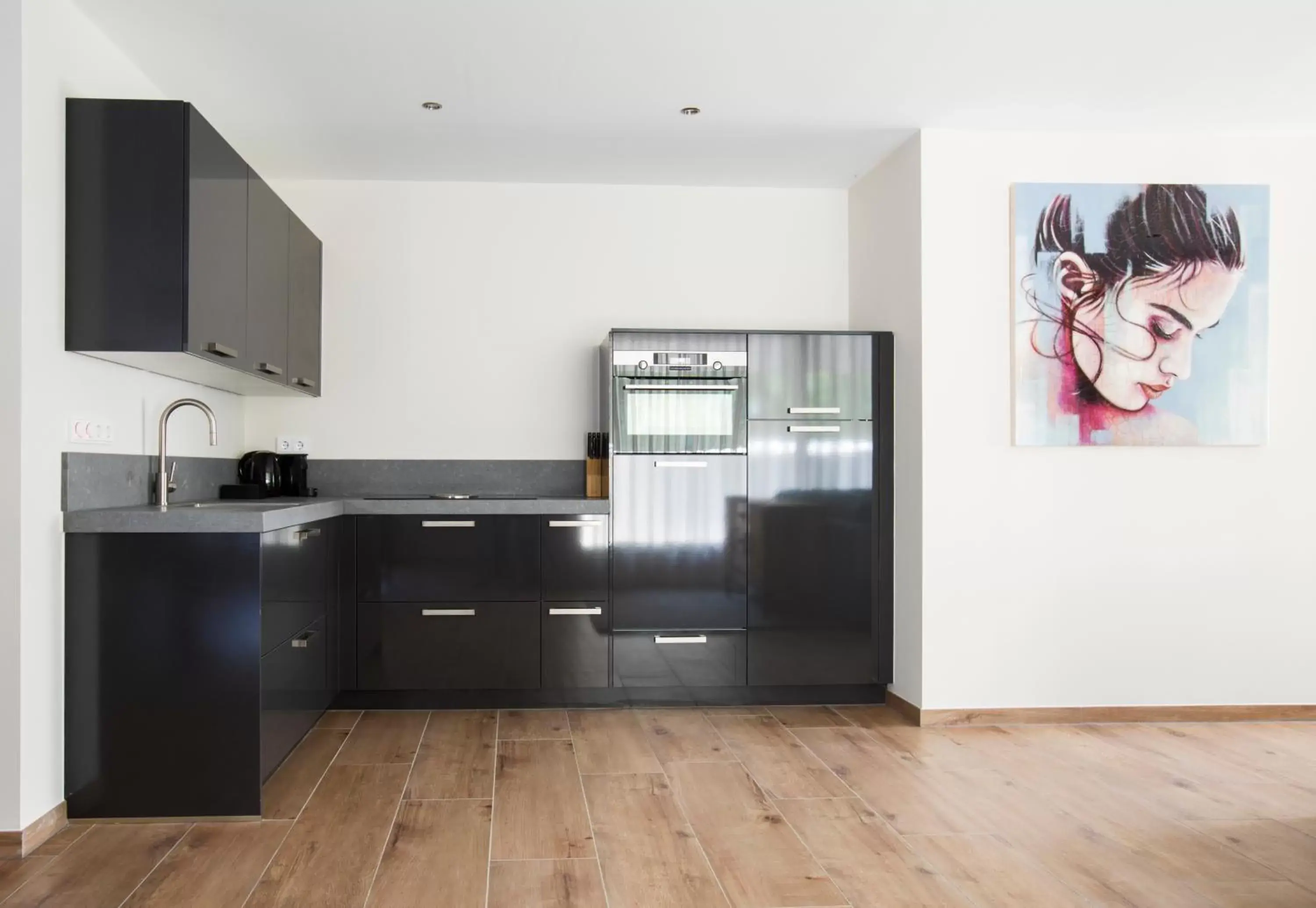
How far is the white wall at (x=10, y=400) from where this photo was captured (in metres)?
2.66

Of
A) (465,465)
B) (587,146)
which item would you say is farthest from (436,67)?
(465,465)

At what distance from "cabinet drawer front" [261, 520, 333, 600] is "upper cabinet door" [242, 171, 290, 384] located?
2.11 feet

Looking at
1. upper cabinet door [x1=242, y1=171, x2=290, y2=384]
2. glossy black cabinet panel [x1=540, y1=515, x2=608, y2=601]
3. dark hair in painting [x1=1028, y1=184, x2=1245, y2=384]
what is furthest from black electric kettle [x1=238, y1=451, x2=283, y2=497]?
dark hair in painting [x1=1028, y1=184, x2=1245, y2=384]

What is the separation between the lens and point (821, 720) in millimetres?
4230

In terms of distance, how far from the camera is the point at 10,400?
8.75 feet

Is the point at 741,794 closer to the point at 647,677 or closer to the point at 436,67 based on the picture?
the point at 647,677

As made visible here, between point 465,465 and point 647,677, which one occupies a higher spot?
point 465,465

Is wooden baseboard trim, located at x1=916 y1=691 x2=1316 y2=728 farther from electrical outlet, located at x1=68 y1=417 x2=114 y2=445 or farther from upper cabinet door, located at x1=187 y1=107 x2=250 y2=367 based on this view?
electrical outlet, located at x1=68 y1=417 x2=114 y2=445

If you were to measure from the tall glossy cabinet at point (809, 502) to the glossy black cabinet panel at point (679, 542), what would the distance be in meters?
0.08

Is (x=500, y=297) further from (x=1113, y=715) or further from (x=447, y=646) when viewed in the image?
(x=1113, y=715)

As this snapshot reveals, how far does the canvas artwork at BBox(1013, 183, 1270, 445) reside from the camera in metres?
4.13

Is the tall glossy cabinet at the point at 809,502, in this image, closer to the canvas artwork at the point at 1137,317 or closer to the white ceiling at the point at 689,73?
the canvas artwork at the point at 1137,317

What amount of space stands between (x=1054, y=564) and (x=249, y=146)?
3.90 m

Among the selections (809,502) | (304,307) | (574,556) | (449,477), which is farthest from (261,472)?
(809,502)
